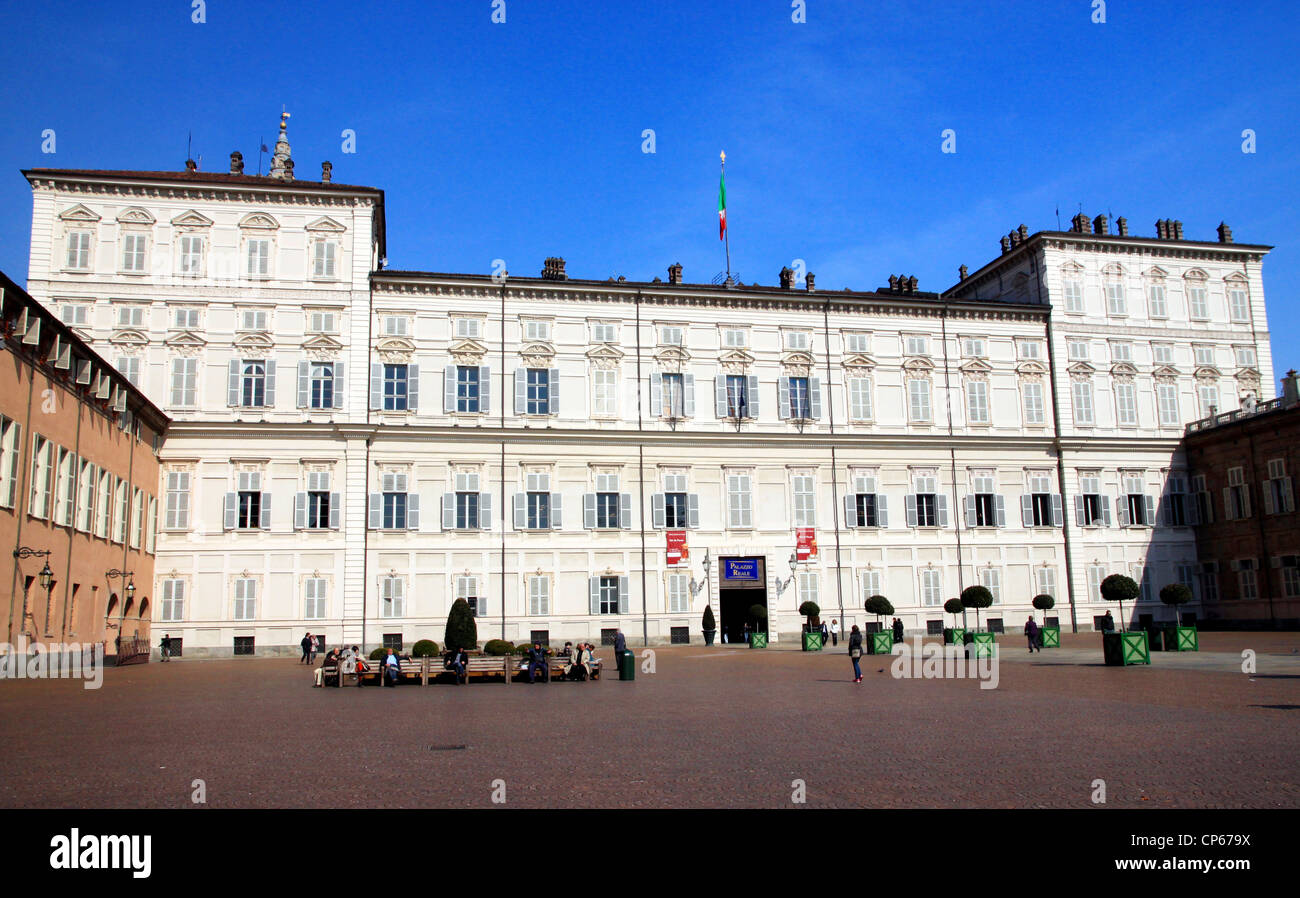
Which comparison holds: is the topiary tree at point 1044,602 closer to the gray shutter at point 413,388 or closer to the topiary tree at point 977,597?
the topiary tree at point 977,597

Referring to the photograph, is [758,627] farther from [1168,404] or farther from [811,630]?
[1168,404]

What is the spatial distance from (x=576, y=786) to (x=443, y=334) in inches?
1445

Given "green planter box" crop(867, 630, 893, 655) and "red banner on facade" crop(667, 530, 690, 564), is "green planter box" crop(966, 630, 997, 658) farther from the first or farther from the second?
"red banner on facade" crop(667, 530, 690, 564)

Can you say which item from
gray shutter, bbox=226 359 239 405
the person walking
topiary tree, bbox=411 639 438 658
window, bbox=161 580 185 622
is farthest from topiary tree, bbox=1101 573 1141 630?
window, bbox=161 580 185 622

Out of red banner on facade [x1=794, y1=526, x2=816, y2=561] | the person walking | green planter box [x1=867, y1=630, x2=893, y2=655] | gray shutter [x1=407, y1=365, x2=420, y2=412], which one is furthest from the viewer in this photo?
red banner on facade [x1=794, y1=526, x2=816, y2=561]

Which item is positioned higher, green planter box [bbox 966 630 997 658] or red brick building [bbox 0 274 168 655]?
red brick building [bbox 0 274 168 655]

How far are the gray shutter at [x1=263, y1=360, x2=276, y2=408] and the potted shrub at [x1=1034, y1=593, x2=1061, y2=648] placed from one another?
32.5 meters

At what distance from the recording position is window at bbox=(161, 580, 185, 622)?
133ft

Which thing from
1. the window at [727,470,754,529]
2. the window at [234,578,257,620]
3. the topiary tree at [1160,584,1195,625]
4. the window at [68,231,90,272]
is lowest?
the topiary tree at [1160,584,1195,625]

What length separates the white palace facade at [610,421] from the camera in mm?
41906

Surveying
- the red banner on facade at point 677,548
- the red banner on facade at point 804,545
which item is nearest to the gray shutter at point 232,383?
the red banner on facade at point 677,548

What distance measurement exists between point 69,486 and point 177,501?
10.7 m

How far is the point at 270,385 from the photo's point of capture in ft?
140

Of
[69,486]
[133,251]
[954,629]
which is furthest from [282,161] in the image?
[954,629]
